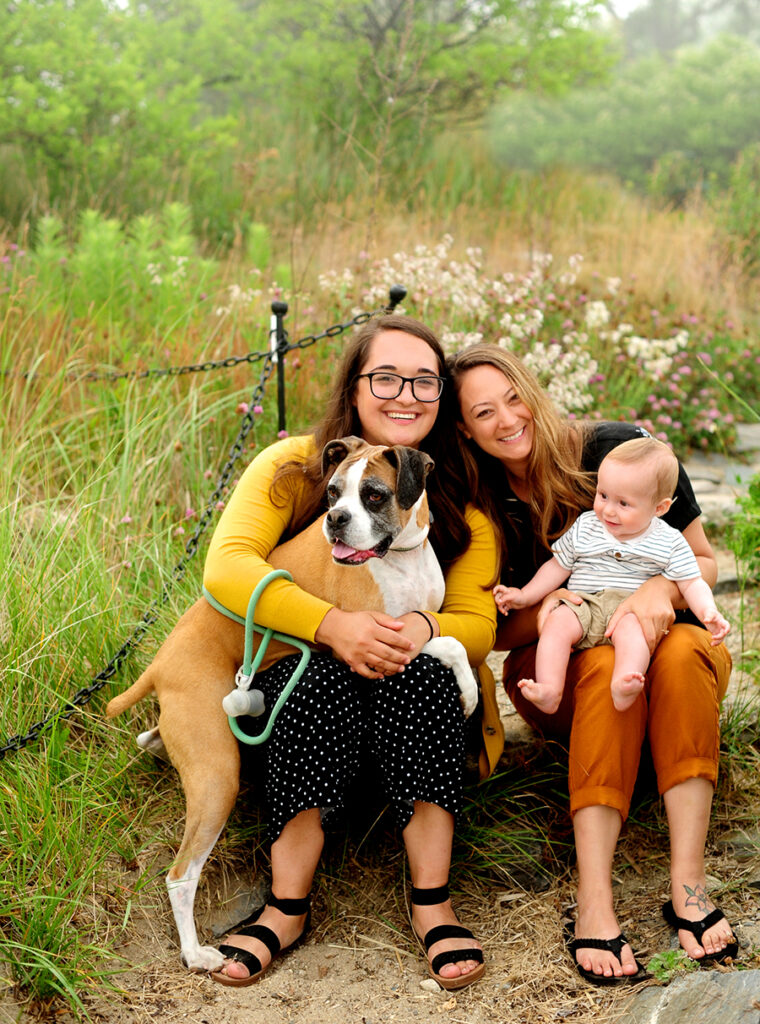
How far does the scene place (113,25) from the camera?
9.29 metres

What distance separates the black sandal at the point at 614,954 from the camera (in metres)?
2.46

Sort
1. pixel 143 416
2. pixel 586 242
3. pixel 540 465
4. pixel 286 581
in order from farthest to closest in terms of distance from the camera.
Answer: pixel 586 242, pixel 143 416, pixel 540 465, pixel 286 581

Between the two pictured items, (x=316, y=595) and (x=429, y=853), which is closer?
(x=429, y=853)

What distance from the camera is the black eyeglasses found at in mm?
2980

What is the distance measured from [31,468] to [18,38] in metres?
5.87

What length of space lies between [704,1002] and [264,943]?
116 centimetres

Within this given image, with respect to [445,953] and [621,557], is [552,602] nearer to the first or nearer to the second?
[621,557]

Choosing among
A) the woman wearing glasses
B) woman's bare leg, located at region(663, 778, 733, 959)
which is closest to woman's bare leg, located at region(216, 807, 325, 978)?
the woman wearing glasses

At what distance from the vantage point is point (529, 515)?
3.22 metres

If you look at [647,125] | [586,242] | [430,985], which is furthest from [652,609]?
[647,125]

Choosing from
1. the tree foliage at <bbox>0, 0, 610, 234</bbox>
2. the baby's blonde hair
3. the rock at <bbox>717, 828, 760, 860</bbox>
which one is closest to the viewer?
the baby's blonde hair

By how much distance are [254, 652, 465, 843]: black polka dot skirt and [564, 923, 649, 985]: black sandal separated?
0.50m

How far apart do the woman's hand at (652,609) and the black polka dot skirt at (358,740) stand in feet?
1.86

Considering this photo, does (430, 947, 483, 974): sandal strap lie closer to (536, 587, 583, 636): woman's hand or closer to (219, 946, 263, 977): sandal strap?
(219, 946, 263, 977): sandal strap
